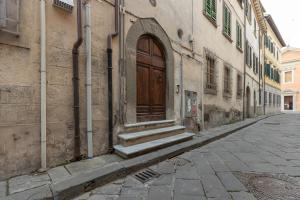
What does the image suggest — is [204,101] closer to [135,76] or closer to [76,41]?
[135,76]

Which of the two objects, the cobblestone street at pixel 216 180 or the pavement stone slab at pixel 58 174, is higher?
the pavement stone slab at pixel 58 174

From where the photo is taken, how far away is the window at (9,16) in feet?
9.24

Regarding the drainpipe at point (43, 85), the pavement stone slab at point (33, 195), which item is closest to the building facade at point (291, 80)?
the drainpipe at point (43, 85)

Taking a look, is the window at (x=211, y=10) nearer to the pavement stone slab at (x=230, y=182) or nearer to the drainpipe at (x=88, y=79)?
the drainpipe at (x=88, y=79)

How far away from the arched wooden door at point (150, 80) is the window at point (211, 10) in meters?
3.89

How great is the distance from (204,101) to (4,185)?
22.7ft

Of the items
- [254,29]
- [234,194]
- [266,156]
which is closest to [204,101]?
[266,156]

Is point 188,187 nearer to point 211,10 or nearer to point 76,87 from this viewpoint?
point 76,87

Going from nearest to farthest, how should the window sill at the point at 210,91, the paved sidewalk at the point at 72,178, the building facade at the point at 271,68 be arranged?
1. the paved sidewalk at the point at 72,178
2. the window sill at the point at 210,91
3. the building facade at the point at 271,68

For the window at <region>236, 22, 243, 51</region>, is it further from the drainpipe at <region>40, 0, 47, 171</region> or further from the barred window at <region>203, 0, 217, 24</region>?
the drainpipe at <region>40, 0, 47, 171</region>

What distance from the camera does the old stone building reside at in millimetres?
2992

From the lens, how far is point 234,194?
2.70 meters

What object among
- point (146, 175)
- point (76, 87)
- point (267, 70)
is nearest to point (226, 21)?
point (76, 87)

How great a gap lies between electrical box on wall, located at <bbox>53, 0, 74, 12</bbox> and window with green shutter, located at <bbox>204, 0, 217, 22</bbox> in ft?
20.5
